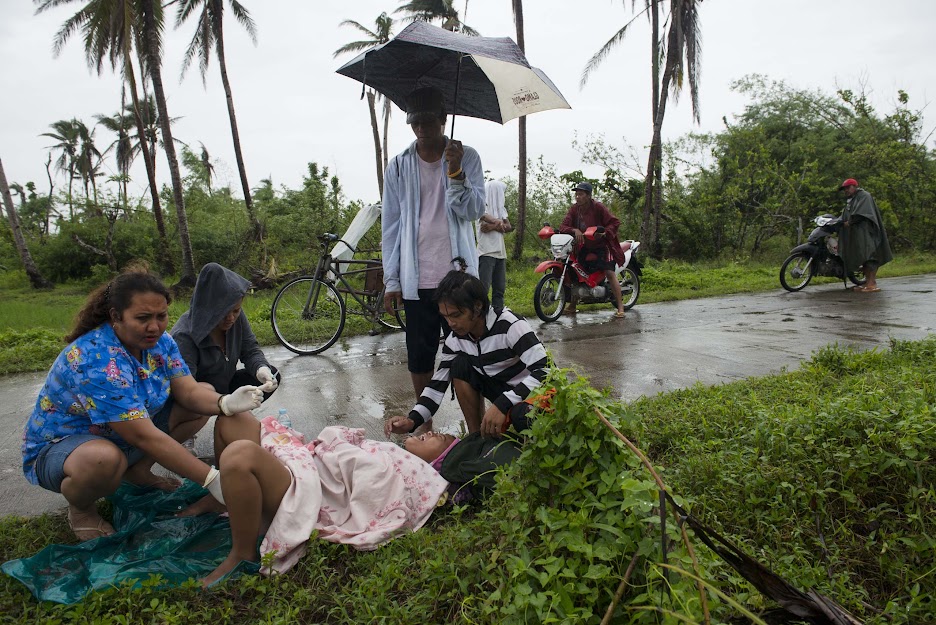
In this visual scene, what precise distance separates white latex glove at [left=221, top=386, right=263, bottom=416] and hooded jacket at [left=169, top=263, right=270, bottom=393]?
668 millimetres

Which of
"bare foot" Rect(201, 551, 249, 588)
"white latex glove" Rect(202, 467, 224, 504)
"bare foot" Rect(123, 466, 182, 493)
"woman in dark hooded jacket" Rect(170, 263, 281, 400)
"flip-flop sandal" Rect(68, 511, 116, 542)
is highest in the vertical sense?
"woman in dark hooded jacket" Rect(170, 263, 281, 400)

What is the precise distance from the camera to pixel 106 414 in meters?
2.44

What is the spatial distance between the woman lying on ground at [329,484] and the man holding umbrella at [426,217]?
0.83 meters

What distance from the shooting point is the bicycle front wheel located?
260 inches

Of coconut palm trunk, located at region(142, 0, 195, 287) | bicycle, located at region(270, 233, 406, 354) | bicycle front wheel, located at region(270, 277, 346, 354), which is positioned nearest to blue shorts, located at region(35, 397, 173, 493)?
bicycle, located at region(270, 233, 406, 354)

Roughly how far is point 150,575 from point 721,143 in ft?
64.0

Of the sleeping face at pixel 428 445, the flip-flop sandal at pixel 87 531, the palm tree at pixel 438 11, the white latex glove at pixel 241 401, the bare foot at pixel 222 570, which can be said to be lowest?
the bare foot at pixel 222 570

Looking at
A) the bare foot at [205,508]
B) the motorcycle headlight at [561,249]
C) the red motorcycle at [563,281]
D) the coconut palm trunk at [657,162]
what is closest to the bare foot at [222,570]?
the bare foot at [205,508]

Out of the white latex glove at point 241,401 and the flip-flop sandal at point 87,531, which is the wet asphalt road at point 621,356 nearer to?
the flip-flop sandal at point 87,531

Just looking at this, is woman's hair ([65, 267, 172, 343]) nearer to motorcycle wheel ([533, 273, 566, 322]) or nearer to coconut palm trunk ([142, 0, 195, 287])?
motorcycle wheel ([533, 273, 566, 322])

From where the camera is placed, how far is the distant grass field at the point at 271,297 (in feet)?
22.7

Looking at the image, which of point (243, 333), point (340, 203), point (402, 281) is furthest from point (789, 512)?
point (340, 203)

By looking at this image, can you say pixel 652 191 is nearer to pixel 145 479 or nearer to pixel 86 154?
A: pixel 145 479

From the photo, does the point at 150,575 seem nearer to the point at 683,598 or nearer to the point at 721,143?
the point at 683,598
